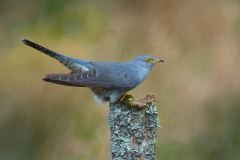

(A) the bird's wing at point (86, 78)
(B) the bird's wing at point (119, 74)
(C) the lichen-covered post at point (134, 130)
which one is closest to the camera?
(C) the lichen-covered post at point (134, 130)

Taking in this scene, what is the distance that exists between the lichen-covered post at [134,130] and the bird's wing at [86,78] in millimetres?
380

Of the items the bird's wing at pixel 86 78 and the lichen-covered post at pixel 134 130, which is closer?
the lichen-covered post at pixel 134 130

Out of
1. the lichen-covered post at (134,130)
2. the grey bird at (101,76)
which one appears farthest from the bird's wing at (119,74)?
the lichen-covered post at (134,130)

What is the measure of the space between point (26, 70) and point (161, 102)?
2373 mm

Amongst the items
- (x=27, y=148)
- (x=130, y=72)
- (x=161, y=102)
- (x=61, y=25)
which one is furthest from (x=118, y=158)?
(x=61, y=25)

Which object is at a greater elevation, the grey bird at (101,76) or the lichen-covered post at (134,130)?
the grey bird at (101,76)

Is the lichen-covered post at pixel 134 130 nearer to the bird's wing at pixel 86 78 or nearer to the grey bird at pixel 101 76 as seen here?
the grey bird at pixel 101 76

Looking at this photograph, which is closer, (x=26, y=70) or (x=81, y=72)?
(x=81, y=72)

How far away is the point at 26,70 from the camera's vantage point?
4879 millimetres

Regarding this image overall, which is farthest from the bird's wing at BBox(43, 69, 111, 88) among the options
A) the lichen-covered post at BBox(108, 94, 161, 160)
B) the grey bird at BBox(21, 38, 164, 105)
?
the lichen-covered post at BBox(108, 94, 161, 160)

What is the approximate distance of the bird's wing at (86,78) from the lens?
2934 mm

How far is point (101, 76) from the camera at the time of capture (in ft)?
10.2

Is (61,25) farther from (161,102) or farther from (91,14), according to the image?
(161,102)

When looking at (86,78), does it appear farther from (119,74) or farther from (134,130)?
(134,130)
